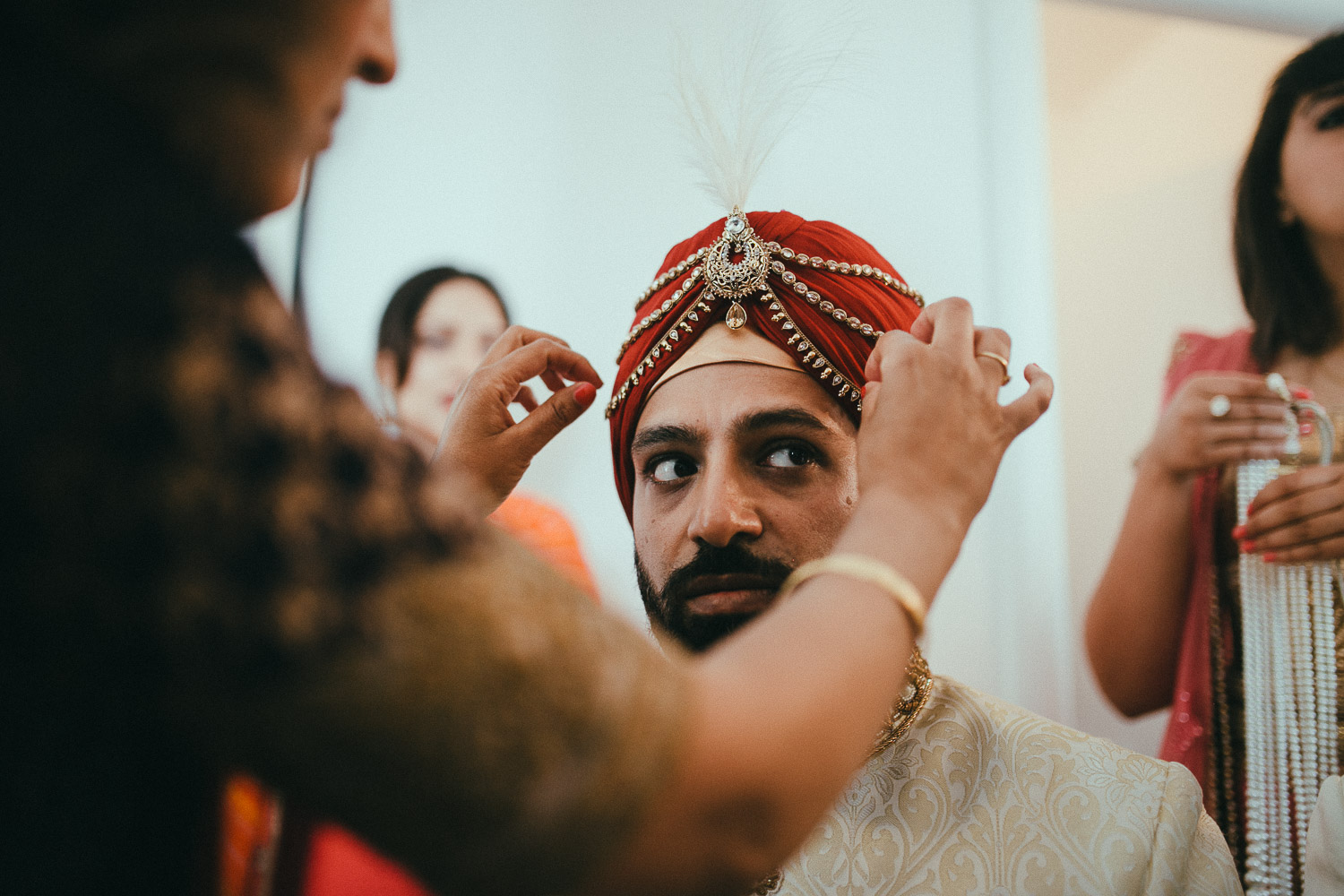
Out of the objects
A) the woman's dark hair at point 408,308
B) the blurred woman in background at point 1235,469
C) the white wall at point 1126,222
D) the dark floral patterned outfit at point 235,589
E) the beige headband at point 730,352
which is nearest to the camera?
the dark floral patterned outfit at point 235,589

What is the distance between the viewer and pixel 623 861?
0.46 metres

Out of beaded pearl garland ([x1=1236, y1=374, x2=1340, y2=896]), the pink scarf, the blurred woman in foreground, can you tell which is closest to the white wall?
the pink scarf

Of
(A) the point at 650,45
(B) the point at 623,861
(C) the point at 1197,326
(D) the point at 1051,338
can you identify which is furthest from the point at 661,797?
(C) the point at 1197,326

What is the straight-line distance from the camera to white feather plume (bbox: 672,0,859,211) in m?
1.30

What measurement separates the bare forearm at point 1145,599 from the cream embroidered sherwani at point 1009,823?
55 centimetres

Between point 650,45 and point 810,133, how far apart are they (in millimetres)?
633

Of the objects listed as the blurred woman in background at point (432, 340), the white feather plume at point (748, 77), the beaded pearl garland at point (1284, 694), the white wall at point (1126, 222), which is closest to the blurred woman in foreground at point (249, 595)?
the white feather plume at point (748, 77)

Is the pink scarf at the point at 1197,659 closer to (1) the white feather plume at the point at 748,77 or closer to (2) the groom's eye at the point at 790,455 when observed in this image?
(2) the groom's eye at the point at 790,455

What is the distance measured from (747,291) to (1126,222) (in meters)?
1.63

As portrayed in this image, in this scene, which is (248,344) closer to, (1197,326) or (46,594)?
(46,594)

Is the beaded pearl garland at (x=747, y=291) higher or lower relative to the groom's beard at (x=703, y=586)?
higher

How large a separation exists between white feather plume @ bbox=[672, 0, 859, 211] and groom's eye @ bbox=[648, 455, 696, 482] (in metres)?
0.41

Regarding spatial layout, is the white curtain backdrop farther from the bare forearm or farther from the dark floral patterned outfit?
the dark floral patterned outfit

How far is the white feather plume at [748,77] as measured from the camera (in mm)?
1304
